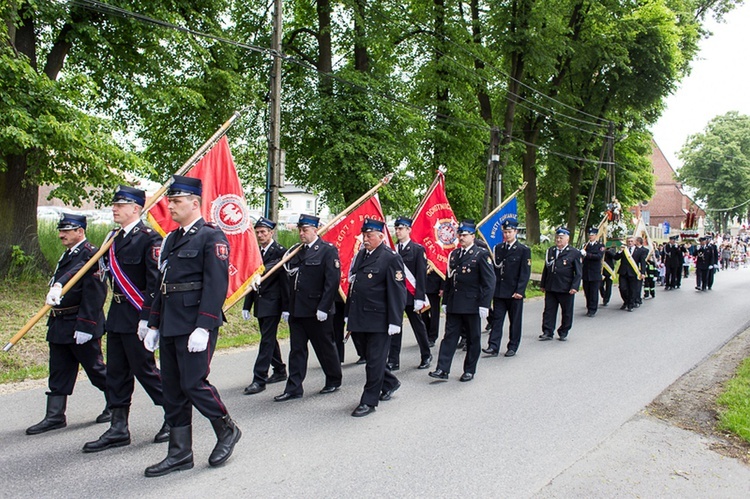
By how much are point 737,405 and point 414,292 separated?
3.82 meters

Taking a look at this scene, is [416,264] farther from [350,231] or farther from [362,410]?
[362,410]

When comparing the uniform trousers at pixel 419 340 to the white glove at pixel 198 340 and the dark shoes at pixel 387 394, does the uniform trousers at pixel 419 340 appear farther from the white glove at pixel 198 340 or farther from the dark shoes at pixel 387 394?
the white glove at pixel 198 340

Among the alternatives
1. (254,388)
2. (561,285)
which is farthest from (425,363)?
(561,285)

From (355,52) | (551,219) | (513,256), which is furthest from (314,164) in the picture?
(551,219)

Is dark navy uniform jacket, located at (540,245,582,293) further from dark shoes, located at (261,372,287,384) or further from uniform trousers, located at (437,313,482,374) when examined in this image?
dark shoes, located at (261,372,287,384)

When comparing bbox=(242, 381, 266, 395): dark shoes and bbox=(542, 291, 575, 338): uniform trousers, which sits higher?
bbox=(542, 291, 575, 338): uniform trousers

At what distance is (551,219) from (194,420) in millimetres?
32885

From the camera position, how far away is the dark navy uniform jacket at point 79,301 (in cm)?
521

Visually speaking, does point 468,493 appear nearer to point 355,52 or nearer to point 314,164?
point 314,164

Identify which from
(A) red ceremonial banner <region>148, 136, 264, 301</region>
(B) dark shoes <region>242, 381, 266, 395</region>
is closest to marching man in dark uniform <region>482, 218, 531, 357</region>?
(B) dark shoes <region>242, 381, 266, 395</region>

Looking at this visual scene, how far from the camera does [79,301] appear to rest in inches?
210

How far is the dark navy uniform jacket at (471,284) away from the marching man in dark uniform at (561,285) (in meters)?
3.56

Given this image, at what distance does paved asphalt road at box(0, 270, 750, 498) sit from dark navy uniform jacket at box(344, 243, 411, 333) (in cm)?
87

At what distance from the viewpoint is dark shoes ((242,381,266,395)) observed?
6621 millimetres
